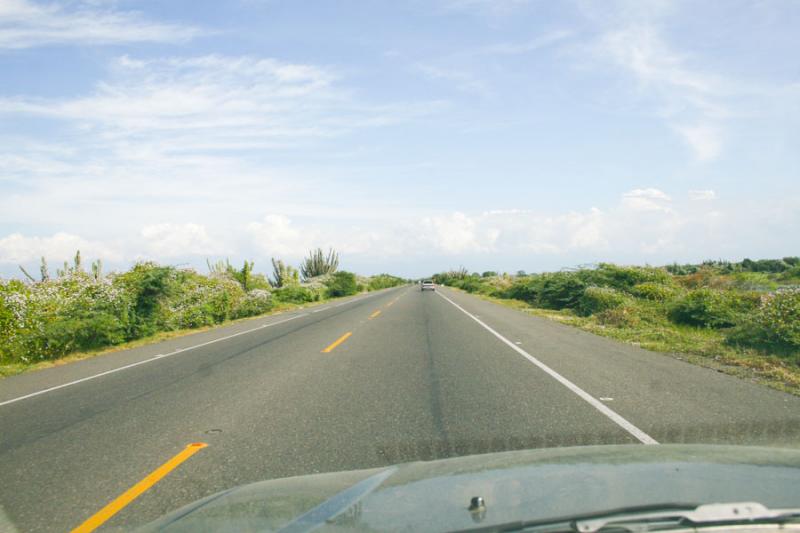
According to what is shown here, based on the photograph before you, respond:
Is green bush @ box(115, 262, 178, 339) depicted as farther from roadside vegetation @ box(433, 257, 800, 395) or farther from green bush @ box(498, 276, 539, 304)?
green bush @ box(498, 276, 539, 304)

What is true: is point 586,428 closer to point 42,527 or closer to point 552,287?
point 42,527

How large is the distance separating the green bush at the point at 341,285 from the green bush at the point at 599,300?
121 ft

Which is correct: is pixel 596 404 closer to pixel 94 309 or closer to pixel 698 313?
pixel 698 313

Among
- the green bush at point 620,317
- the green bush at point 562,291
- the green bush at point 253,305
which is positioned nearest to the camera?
the green bush at point 620,317

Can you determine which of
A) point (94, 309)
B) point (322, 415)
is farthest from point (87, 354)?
point (322, 415)

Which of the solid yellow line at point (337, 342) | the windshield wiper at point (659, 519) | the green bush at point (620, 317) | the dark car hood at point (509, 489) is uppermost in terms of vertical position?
the windshield wiper at point (659, 519)

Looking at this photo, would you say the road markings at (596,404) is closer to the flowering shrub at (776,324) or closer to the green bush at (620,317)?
the flowering shrub at (776,324)

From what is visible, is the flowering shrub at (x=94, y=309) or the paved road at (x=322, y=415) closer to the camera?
the paved road at (x=322, y=415)

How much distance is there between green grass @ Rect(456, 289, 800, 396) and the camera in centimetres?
962

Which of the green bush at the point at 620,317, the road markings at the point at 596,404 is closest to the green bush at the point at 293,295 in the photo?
the green bush at the point at 620,317

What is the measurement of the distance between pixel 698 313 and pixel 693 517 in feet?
55.6

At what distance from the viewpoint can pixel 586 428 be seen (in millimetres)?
6230

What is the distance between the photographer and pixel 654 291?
23312mm

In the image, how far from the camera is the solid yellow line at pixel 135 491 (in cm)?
420
